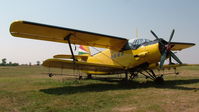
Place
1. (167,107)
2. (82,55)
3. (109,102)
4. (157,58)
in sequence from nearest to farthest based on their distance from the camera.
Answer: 1. (167,107)
2. (109,102)
3. (157,58)
4. (82,55)

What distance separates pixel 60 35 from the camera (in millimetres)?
11656

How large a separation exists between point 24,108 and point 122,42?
8.07 m

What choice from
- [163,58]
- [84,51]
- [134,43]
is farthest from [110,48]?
[84,51]

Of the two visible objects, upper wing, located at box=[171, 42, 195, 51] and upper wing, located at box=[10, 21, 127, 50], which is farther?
upper wing, located at box=[171, 42, 195, 51]

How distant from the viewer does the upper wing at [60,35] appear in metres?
9.76

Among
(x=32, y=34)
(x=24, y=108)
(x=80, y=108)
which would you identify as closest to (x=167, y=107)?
(x=80, y=108)

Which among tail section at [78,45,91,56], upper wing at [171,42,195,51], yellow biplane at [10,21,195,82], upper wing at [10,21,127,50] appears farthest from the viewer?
tail section at [78,45,91,56]

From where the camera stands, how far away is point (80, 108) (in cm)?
579

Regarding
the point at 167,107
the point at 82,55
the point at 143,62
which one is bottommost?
the point at 167,107

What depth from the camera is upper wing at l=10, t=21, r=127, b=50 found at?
A: 976cm

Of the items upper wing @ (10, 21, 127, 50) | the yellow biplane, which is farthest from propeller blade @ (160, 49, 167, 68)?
upper wing @ (10, 21, 127, 50)

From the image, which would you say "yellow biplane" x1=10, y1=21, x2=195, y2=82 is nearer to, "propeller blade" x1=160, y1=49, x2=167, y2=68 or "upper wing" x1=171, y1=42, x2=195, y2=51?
"propeller blade" x1=160, y1=49, x2=167, y2=68

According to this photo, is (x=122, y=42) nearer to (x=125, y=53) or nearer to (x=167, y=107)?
(x=125, y=53)

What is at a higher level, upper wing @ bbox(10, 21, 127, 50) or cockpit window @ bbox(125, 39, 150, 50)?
upper wing @ bbox(10, 21, 127, 50)
